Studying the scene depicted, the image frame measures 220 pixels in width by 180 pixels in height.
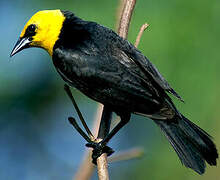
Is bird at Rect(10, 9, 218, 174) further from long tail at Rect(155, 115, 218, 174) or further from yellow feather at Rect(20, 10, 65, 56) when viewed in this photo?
yellow feather at Rect(20, 10, 65, 56)

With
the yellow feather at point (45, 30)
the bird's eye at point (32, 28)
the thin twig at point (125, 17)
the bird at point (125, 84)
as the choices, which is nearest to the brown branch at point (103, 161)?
the thin twig at point (125, 17)

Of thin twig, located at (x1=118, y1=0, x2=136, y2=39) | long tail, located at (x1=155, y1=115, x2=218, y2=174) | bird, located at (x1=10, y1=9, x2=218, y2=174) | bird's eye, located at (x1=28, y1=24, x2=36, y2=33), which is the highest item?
thin twig, located at (x1=118, y1=0, x2=136, y2=39)

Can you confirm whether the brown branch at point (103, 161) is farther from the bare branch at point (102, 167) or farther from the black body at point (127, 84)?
the black body at point (127, 84)

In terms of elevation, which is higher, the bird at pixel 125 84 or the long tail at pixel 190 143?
the bird at pixel 125 84

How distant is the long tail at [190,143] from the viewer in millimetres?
3490

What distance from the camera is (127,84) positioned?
3.48 m

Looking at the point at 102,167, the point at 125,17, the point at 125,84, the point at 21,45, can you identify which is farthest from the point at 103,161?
the point at 21,45

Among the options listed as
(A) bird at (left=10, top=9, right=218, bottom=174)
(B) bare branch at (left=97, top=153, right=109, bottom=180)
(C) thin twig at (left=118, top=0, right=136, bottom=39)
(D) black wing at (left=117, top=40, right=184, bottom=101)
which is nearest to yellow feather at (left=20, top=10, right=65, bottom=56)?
(A) bird at (left=10, top=9, right=218, bottom=174)

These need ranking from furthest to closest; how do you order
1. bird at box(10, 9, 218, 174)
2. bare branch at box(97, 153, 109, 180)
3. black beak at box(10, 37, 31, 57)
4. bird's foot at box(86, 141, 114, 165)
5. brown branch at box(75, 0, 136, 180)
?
black beak at box(10, 37, 31, 57) < bird at box(10, 9, 218, 174) < bird's foot at box(86, 141, 114, 165) < bare branch at box(97, 153, 109, 180) < brown branch at box(75, 0, 136, 180)

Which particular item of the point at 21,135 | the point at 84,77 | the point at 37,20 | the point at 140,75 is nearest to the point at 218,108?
the point at 140,75

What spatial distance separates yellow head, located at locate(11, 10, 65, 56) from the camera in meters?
3.83

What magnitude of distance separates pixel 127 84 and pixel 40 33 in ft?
2.63

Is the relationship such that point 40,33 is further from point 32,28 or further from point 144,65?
point 144,65

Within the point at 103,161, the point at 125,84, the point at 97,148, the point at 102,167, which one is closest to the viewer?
the point at 102,167
